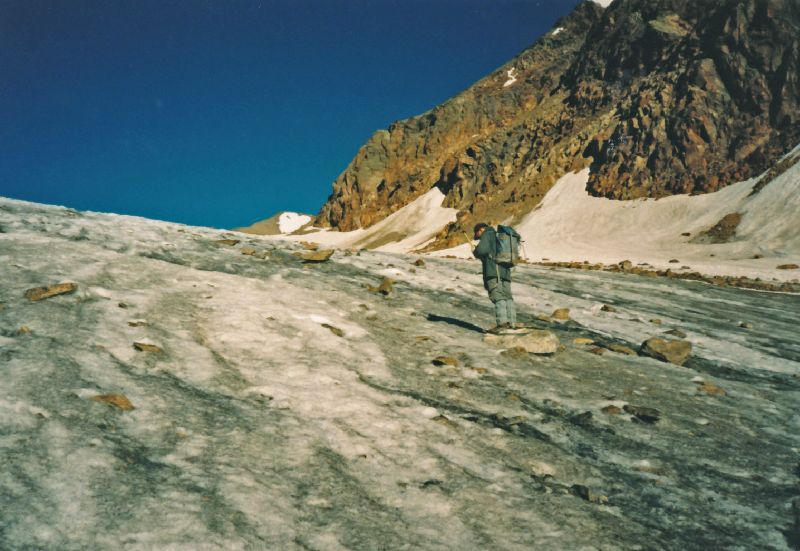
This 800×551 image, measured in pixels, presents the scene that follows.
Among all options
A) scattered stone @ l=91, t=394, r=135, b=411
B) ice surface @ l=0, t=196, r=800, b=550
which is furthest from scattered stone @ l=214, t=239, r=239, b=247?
scattered stone @ l=91, t=394, r=135, b=411

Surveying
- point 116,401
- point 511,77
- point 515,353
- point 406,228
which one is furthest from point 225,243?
point 511,77

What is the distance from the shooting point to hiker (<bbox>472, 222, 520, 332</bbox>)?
31.8 feet

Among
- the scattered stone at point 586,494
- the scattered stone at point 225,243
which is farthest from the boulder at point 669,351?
the scattered stone at point 225,243

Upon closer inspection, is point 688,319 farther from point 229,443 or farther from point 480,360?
point 229,443

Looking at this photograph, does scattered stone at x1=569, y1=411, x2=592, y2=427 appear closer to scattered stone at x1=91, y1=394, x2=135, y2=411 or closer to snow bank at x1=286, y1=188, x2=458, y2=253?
scattered stone at x1=91, y1=394, x2=135, y2=411

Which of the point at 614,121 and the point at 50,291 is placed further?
the point at 614,121

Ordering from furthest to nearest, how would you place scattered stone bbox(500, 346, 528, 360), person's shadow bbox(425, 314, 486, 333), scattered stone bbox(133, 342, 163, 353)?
person's shadow bbox(425, 314, 486, 333) < scattered stone bbox(500, 346, 528, 360) < scattered stone bbox(133, 342, 163, 353)

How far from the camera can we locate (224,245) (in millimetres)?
15000

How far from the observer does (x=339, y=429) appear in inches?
204

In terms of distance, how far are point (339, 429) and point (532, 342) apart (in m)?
4.43

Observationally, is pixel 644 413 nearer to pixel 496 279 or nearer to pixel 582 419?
pixel 582 419

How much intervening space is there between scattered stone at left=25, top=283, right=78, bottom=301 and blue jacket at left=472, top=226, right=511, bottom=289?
6924mm

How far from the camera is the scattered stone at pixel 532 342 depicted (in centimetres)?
848

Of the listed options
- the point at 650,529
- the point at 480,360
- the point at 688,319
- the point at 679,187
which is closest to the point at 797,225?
the point at 679,187
